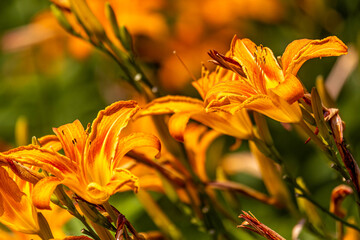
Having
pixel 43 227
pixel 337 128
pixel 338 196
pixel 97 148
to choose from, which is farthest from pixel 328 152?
pixel 43 227

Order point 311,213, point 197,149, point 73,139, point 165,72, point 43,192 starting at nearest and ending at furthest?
point 43,192 → point 73,139 → point 311,213 → point 197,149 → point 165,72

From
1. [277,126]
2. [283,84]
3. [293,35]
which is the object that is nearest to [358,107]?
[277,126]

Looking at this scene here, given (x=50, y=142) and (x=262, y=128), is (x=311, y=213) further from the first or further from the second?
(x=50, y=142)

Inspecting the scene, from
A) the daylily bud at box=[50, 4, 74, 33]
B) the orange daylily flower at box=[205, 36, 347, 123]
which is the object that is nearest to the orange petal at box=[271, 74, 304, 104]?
the orange daylily flower at box=[205, 36, 347, 123]

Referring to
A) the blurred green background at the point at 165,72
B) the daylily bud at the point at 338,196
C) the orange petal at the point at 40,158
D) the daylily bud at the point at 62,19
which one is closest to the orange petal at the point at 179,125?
the orange petal at the point at 40,158

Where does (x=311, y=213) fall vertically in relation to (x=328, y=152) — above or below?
below

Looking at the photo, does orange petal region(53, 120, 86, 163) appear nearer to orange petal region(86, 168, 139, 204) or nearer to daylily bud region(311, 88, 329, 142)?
orange petal region(86, 168, 139, 204)
